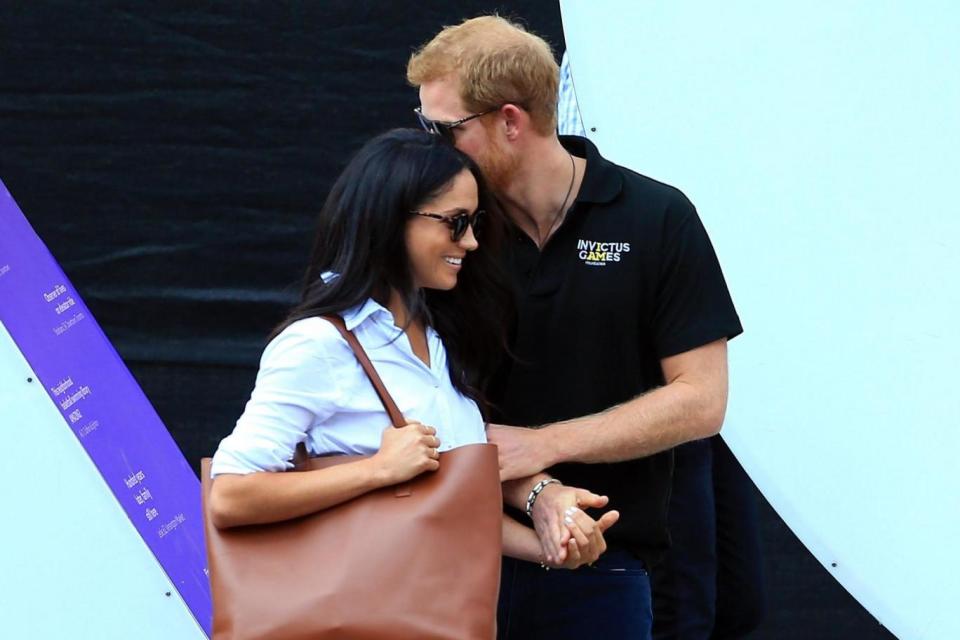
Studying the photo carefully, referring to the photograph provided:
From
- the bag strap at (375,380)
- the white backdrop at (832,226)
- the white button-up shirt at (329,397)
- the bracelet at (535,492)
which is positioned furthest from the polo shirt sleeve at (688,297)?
the white backdrop at (832,226)

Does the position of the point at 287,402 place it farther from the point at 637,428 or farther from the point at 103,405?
the point at 103,405

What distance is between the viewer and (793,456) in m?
2.48

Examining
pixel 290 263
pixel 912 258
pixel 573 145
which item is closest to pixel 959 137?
pixel 912 258

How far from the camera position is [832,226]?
8.09ft

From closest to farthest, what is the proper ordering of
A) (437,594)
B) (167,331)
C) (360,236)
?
(437,594) < (360,236) < (167,331)

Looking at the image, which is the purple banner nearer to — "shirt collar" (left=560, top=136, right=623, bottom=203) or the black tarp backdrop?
the black tarp backdrop

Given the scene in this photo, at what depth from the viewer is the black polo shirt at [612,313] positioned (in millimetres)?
1790

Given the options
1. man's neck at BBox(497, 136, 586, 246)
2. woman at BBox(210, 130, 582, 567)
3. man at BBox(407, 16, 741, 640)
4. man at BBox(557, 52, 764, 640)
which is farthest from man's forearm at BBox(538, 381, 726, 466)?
man at BBox(557, 52, 764, 640)

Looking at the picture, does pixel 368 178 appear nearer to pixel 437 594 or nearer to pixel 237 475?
pixel 237 475

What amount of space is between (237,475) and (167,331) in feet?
3.54

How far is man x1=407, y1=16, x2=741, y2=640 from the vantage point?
1.78 m

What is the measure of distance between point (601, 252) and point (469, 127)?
0.80 feet

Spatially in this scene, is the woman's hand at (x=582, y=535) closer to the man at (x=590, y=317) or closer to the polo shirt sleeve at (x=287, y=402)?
the man at (x=590, y=317)

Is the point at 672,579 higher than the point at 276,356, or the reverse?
the point at 276,356
